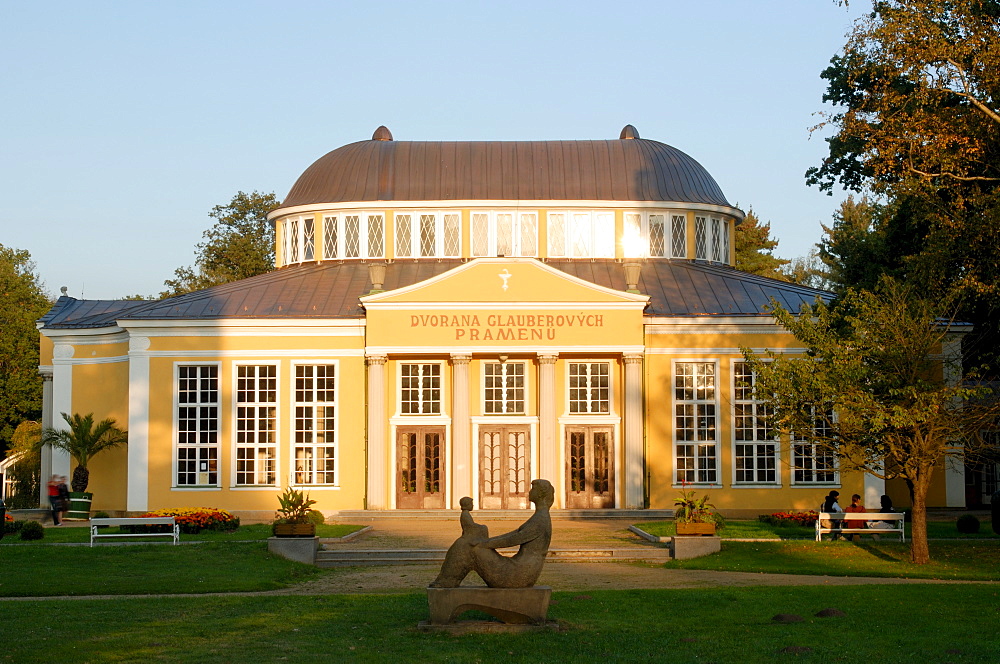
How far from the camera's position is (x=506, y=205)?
40469 mm

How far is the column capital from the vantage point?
34312 millimetres

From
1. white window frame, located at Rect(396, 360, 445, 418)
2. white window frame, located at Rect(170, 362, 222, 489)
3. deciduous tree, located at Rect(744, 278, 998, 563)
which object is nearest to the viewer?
deciduous tree, located at Rect(744, 278, 998, 563)

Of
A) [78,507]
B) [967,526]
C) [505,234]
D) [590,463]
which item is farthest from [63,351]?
[967,526]

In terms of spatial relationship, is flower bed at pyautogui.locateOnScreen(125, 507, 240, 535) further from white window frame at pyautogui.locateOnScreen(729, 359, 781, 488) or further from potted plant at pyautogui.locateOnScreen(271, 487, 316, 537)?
white window frame at pyautogui.locateOnScreen(729, 359, 781, 488)

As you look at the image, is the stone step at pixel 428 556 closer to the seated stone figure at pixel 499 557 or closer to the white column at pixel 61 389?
the seated stone figure at pixel 499 557

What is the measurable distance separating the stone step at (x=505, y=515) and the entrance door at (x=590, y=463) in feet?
5.74

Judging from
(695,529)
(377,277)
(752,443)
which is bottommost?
(695,529)

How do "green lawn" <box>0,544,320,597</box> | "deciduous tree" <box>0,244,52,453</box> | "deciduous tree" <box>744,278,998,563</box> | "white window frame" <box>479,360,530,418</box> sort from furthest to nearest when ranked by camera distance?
"deciduous tree" <box>0,244,52,453</box> < "white window frame" <box>479,360,530,418</box> < "deciduous tree" <box>744,278,998,563</box> < "green lawn" <box>0,544,320,597</box>

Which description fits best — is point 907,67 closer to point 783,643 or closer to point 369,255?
point 783,643

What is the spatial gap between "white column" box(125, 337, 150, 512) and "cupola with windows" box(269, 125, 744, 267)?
813cm

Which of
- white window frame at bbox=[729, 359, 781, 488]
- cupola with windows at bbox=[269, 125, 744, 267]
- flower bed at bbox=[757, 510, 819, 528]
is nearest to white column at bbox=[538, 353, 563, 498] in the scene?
white window frame at bbox=[729, 359, 781, 488]

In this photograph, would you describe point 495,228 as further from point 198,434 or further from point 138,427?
point 138,427

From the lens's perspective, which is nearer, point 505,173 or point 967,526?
point 967,526

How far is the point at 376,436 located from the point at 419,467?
68.8 inches
